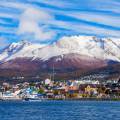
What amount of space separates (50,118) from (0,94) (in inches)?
4613

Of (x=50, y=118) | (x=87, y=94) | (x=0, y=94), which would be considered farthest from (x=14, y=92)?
(x=50, y=118)

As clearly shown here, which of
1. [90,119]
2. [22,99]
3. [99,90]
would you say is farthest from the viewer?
[99,90]

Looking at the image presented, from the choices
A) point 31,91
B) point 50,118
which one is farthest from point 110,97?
point 50,118

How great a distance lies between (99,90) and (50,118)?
125524mm

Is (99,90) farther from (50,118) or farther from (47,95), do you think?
(50,118)

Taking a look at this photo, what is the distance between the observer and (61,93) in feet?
631

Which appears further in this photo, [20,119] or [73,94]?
[73,94]

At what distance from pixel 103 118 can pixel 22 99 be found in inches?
4521

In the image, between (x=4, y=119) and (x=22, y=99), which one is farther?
(x=22, y=99)

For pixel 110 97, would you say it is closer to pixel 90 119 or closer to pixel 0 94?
pixel 0 94

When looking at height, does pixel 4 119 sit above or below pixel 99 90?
below

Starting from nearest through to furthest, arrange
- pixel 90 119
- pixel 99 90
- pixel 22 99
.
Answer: pixel 90 119, pixel 22 99, pixel 99 90

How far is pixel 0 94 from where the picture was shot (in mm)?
185000

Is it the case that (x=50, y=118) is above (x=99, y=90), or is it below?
below
